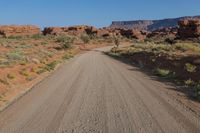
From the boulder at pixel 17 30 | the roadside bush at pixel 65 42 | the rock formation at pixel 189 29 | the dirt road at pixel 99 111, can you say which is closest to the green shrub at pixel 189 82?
the dirt road at pixel 99 111

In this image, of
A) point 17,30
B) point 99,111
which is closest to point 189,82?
point 99,111

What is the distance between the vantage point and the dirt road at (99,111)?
10.0 m

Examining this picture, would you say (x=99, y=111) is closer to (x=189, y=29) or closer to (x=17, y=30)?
(x=189, y=29)

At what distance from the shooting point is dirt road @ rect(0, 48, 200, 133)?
10.0 metres

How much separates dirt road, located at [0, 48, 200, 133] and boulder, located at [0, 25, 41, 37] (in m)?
132

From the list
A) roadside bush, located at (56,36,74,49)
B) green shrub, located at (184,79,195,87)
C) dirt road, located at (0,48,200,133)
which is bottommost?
roadside bush, located at (56,36,74,49)

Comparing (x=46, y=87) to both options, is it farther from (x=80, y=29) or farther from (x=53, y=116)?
(x=80, y=29)

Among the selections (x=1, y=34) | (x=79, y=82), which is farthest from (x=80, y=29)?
(x=79, y=82)

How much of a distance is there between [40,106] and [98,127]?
3980mm

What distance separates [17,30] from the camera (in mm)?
154625

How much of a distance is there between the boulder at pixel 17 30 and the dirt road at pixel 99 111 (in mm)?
132342

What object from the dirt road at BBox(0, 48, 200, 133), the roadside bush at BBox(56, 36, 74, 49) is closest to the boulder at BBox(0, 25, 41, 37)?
the roadside bush at BBox(56, 36, 74, 49)

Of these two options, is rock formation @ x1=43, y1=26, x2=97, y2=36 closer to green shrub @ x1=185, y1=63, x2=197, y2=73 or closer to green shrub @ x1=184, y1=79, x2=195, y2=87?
green shrub @ x1=185, y1=63, x2=197, y2=73

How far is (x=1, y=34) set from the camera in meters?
146
